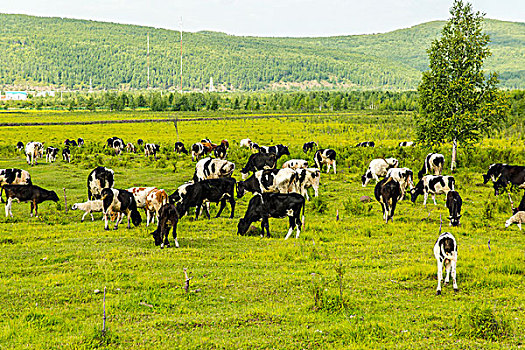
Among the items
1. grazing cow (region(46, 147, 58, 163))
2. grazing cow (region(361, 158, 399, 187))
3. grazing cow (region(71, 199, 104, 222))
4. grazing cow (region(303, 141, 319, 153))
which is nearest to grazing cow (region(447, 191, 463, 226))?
grazing cow (region(361, 158, 399, 187))

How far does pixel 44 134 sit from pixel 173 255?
208 feet

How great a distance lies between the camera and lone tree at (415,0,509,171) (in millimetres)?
33031

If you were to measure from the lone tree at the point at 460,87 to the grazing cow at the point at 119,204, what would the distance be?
23.0m

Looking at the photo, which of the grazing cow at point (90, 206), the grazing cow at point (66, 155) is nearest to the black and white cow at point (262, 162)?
the grazing cow at point (90, 206)

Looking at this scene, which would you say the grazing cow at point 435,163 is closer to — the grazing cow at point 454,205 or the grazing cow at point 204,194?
the grazing cow at point 454,205

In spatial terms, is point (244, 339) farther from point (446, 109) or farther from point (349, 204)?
point (446, 109)

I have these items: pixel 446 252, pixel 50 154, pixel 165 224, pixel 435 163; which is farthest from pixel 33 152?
pixel 446 252

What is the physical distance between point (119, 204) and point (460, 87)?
2531 centimetres

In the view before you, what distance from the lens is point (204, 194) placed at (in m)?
19.8

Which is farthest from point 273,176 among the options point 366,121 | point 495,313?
point 366,121

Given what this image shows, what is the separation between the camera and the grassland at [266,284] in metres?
8.92

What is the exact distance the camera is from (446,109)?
33.7 metres

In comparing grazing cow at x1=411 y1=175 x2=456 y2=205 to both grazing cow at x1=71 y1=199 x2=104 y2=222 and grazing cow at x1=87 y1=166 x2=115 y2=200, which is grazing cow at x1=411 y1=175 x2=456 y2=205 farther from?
grazing cow at x1=87 y1=166 x2=115 y2=200

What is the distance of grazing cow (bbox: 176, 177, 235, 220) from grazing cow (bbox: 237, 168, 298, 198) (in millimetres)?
1651
